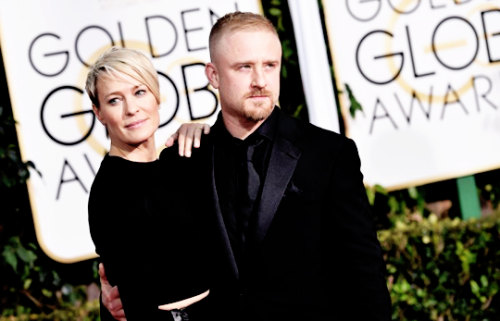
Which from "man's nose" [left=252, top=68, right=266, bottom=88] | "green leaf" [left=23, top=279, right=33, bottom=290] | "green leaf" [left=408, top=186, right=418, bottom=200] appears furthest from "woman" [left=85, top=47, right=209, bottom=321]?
"green leaf" [left=408, top=186, right=418, bottom=200]

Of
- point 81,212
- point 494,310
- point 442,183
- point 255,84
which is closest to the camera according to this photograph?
point 255,84

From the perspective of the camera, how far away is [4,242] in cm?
498

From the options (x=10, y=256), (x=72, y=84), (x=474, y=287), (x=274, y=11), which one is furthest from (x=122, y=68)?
(x=474, y=287)

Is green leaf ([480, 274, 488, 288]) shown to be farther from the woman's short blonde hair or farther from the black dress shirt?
the woman's short blonde hair

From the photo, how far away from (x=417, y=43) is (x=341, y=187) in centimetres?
280

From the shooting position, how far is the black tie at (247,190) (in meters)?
2.62

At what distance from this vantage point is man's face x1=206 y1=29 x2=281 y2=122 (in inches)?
102

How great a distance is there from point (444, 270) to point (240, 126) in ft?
8.94

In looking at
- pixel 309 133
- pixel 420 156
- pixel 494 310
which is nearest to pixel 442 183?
pixel 420 156

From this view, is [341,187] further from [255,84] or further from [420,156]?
[420,156]

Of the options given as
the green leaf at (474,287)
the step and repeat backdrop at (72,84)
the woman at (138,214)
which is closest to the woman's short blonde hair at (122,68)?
the woman at (138,214)

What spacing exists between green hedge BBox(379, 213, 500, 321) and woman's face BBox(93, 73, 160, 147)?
2.68 meters

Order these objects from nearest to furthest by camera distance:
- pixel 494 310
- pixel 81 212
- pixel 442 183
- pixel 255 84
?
pixel 255 84, pixel 81 212, pixel 494 310, pixel 442 183

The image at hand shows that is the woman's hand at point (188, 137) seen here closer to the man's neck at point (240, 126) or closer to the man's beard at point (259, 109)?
the man's neck at point (240, 126)
